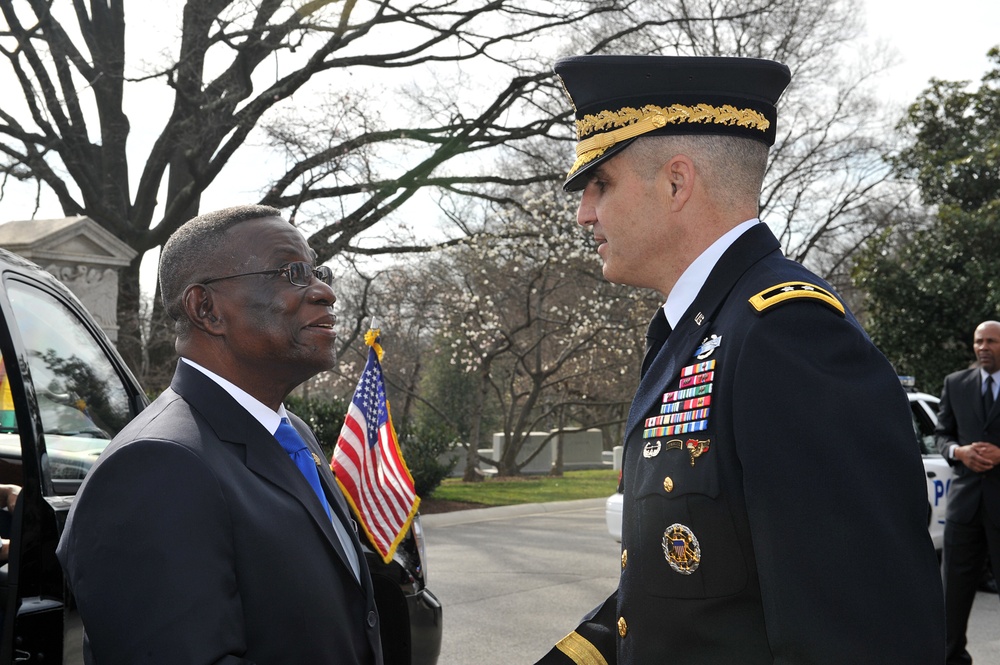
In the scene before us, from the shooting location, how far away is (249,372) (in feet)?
7.92

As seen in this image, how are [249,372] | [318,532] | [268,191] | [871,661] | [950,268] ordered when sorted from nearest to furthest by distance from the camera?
[871,661] < [318,532] < [249,372] < [268,191] < [950,268]

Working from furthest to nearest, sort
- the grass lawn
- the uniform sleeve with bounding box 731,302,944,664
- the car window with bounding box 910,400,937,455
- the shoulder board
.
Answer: the grass lawn → the car window with bounding box 910,400,937,455 → the shoulder board → the uniform sleeve with bounding box 731,302,944,664

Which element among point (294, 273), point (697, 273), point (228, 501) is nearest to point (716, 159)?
point (697, 273)

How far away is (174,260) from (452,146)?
51.0ft

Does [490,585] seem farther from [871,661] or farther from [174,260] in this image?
[871,661]

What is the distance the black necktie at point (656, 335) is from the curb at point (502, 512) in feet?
34.5

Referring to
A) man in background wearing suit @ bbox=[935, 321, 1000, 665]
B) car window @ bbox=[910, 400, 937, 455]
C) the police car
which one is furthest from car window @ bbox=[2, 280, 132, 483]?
car window @ bbox=[910, 400, 937, 455]

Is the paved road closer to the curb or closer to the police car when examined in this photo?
the curb

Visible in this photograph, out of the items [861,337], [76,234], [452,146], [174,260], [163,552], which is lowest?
[163,552]

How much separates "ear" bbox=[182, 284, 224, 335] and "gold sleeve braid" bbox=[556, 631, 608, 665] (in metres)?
1.11

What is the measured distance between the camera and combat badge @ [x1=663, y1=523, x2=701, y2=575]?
1.76 metres

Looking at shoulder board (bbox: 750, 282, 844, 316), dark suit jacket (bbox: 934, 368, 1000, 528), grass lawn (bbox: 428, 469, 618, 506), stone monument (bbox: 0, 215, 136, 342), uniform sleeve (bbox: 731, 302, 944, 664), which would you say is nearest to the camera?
uniform sleeve (bbox: 731, 302, 944, 664)

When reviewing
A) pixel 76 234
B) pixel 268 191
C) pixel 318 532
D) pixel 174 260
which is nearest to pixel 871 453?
pixel 318 532

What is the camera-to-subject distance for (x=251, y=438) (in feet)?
7.25
